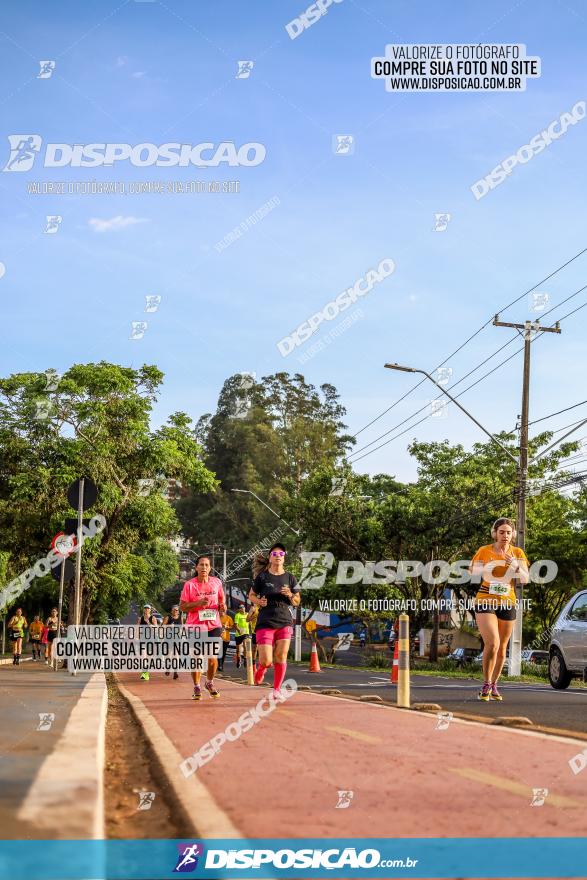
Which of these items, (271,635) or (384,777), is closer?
(384,777)

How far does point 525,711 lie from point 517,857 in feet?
27.4

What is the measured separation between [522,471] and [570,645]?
12.0 metres

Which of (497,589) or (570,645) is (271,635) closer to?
(497,589)

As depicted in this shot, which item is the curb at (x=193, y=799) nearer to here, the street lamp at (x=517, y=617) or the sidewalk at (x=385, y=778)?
the sidewalk at (x=385, y=778)

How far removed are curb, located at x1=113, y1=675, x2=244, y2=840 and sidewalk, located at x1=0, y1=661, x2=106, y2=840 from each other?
0.35 m

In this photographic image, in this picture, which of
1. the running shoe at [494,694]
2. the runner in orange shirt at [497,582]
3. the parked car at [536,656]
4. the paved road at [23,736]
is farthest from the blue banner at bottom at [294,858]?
the parked car at [536,656]

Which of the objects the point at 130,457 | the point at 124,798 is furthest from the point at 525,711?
the point at 130,457

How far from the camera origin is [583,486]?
48469mm

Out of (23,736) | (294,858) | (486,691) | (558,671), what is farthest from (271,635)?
(294,858)

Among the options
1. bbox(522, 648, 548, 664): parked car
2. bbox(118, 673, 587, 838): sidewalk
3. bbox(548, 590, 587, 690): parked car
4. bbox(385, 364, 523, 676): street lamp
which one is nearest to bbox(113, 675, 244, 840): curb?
bbox(118, 673, 587, 838): sidewalk

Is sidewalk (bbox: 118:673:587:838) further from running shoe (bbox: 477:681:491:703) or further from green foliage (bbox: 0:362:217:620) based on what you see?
green foliage (bbox: 0:362:217:620)

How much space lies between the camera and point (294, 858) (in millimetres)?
3717

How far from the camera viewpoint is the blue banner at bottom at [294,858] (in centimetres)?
355

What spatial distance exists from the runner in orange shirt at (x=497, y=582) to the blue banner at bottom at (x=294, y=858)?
7165 mm
